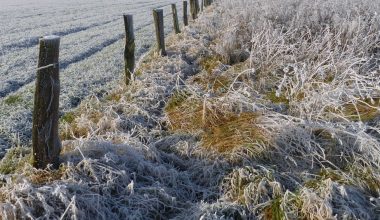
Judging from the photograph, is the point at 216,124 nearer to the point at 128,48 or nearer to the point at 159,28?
the point at 128,48

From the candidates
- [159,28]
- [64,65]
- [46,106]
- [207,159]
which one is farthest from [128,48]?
[46,106]

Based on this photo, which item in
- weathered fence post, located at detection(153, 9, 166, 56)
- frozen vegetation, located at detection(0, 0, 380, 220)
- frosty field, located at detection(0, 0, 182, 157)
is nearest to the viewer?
frozen vegetation, located at detection(0, 0, 380, 220)

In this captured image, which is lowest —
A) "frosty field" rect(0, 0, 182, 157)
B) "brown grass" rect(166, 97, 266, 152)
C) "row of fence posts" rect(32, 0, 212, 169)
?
"frosty field" rect(0, 0, 182, 157)

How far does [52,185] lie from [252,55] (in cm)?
493

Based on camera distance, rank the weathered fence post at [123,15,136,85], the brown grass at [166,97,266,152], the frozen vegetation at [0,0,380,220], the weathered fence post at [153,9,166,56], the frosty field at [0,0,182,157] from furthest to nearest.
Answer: the weathered fence post at [153,9,166,56], the weathered fence post at [123,15,136,85], the frosty field at [0,0,182,157], the brown grass at [166,97,266,152], the frozen vegetation at [0,0,380,220]

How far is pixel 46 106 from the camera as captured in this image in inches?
154

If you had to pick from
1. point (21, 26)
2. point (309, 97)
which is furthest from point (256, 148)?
point (21, 26)

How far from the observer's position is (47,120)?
3.94m

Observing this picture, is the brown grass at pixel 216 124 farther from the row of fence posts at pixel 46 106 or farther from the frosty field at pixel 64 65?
the frosty field at pixel 64 65

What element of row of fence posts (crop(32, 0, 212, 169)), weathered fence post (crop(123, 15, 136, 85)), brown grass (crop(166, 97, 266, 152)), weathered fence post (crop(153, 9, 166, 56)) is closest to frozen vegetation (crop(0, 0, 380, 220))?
brown grass (crop(166, 97, 266, 152))

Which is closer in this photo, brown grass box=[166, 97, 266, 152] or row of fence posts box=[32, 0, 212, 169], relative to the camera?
row of fence posts box=[32, 0, 212, 169]

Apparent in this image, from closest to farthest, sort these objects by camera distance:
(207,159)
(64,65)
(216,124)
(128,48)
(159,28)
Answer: (207,159), (216,124), (128,48), (159,28), (64,65)

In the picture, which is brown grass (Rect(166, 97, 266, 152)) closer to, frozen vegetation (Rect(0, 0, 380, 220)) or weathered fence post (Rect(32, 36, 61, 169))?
frozen vegetation (Rect(0, 0, 380, 220))

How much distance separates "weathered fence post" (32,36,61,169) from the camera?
12.6ft
